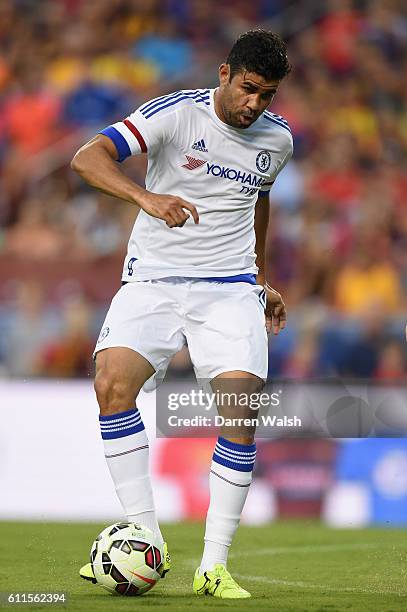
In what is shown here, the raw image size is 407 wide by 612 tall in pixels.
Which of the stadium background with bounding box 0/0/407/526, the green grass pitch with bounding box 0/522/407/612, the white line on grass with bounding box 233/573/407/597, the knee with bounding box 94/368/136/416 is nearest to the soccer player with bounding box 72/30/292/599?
the knee with bounding box 94/368/136/416

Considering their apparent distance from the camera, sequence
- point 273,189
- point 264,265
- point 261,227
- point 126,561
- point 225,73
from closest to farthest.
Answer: point 126,561
point 225,73
point 261,227
point 264,265
point 273,189

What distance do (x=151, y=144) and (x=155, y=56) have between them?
10.4 meters

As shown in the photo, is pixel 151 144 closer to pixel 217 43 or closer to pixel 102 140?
pixel 102 140

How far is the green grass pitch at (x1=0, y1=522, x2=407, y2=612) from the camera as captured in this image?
4.94 m

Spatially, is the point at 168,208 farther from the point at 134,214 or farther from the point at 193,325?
the point at 134,214

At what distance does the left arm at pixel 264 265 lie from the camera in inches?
241

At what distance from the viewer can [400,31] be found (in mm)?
15844

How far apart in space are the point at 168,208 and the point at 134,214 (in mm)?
7989

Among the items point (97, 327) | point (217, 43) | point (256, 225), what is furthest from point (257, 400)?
point (217, 43)

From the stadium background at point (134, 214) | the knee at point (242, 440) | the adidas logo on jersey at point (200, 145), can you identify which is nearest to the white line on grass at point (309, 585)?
the knee at point (242, 440)

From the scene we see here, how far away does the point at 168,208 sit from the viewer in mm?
4934

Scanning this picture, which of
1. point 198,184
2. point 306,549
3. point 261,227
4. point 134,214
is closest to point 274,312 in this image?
point 261,227

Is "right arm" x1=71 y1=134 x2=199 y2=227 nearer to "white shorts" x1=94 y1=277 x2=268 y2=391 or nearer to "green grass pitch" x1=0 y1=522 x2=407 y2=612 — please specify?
"white shorts" x1=94 y1=277 x2=268 y2=391

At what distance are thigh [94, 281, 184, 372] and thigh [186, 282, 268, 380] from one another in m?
0.10
